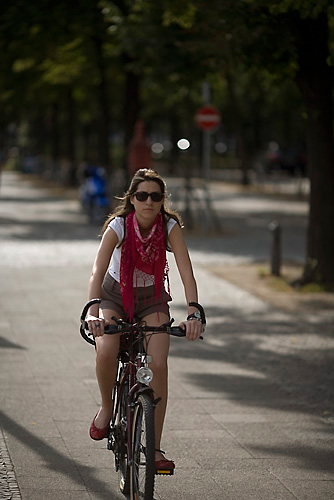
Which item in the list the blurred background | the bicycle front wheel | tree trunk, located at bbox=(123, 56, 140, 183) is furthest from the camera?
tree trunk, located at bbox=(123, 56, 140, 183)

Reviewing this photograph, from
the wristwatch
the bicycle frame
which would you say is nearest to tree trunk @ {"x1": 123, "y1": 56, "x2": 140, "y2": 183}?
the bicycle frame

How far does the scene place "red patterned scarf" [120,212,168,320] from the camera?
510cm

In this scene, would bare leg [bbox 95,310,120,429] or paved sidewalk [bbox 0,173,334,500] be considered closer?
bare leg [bbox 95,310,120,429]

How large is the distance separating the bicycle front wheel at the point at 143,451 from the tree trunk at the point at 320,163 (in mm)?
9420

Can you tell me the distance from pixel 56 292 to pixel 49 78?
21775 mm

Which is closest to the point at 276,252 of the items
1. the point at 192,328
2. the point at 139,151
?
the point at 139,151

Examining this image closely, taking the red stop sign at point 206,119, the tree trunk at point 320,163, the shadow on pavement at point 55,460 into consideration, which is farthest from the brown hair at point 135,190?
the red stop sign at point 206,119

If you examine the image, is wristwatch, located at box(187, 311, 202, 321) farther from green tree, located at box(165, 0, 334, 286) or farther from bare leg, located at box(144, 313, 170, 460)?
green tree, located at box(165, 0, 334, 286)

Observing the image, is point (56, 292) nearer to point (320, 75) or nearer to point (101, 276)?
point (320, 75)

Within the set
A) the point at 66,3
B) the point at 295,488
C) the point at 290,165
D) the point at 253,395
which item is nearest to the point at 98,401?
the point at 253,395

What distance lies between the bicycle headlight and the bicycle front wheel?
0.28 feet

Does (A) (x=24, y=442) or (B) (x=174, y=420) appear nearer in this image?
(A) (x=24, y=442)

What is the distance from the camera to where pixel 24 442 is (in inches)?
247

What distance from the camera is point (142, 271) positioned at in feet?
17.0
